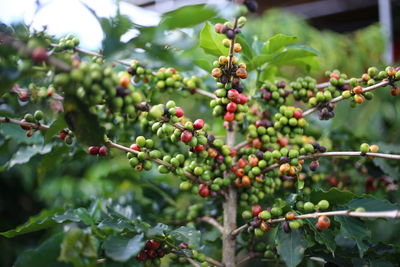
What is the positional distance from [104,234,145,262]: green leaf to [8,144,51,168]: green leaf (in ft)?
2.26

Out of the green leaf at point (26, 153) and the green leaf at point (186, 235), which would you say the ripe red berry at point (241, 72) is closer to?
the green leaf at point (186, 235)

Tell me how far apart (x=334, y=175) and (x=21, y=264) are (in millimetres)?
1480

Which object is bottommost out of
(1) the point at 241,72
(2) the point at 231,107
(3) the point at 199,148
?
(3) the point at 199,148

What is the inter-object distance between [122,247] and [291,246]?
0.48 meters

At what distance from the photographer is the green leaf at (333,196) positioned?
4.02ft

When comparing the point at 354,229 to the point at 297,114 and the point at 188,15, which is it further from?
the point at 188,15

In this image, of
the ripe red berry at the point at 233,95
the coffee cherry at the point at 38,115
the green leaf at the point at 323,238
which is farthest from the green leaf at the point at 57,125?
the green leaf at the point at 323,238

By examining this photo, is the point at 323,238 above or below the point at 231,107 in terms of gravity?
below

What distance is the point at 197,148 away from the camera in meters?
1.30

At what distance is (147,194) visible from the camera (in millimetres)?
1973

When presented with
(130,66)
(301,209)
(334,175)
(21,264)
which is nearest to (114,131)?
(130,66)

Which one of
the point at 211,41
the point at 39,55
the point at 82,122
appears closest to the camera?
the point at 39,55

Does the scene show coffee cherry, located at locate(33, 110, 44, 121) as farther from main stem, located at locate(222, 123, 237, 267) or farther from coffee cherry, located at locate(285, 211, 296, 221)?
coffee cherry, located at locate(285, 211, 296, 221)

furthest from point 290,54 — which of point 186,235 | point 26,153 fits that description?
point 26,153
